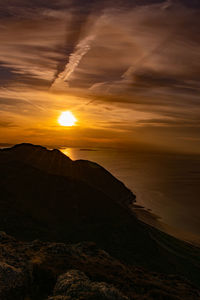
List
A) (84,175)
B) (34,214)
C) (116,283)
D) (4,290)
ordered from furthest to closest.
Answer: (84,175)
(34,214)
(116,283)
(4,290)

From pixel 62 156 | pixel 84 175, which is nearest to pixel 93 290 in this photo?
pixel 84 175

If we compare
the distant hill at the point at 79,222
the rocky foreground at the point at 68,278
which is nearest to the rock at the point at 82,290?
the rocky foreground at the point at 68,278

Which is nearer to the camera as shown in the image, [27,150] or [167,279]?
[167,279]

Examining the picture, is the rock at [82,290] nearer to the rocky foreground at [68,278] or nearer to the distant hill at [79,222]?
the rocky foreground at [68,278]

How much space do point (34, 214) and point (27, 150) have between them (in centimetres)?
9734

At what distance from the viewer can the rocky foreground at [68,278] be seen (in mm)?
13969

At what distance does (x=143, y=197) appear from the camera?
6176 inches

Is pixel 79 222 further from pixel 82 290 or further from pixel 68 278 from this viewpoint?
pixel 82 290

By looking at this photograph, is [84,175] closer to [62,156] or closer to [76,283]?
[62,156]

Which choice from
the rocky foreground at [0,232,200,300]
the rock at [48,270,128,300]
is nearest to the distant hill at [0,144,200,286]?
the rocky foreground at [0,232,200,300]

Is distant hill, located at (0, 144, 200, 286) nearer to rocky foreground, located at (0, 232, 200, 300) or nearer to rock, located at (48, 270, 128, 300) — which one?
rocky foreground, located at (0, 232, 200, 300)

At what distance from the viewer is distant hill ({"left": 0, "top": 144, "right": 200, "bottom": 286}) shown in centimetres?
5334

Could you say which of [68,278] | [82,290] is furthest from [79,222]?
[82,290]

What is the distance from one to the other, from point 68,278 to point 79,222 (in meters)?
54.1
